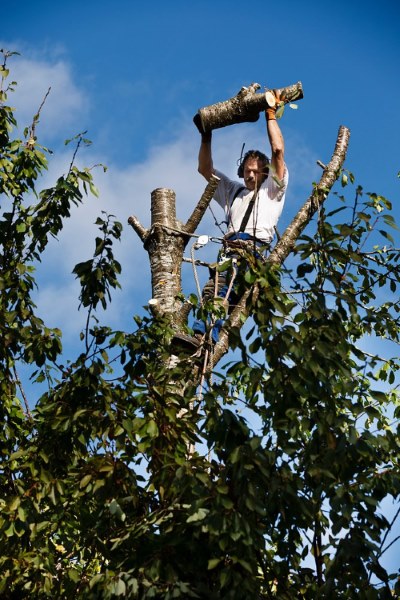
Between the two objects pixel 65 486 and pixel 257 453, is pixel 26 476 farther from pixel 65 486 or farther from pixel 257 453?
pixel 257 453

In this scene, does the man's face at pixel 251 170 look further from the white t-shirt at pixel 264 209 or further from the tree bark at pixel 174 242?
the tree bark at pixel 174 242

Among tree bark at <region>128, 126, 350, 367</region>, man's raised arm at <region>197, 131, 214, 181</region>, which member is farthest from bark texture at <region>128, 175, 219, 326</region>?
man's raised arm at <region>197, 131, 214, 181</region>

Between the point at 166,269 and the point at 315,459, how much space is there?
3.36 m

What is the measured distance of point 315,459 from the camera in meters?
4.75

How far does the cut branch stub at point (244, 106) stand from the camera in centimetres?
796

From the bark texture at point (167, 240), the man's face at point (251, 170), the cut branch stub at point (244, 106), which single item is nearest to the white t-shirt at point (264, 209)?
the man's face at point (251, 170)

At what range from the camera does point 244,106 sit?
7.99m

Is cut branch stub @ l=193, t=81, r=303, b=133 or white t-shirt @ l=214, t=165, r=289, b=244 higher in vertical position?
cut branch stub @ l=193, t=81, r=303, b=133

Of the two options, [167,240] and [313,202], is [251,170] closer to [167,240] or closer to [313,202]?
[313,202]

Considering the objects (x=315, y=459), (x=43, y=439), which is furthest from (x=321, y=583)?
(x=43, y=439)

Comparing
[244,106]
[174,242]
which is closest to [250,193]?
[244,106]

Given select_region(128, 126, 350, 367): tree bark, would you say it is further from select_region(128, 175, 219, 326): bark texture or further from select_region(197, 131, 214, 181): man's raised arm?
select_region(197, 131, 214, 181): man's raised arm

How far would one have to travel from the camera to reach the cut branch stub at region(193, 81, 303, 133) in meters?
7.96

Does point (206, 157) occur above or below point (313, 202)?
above
